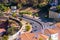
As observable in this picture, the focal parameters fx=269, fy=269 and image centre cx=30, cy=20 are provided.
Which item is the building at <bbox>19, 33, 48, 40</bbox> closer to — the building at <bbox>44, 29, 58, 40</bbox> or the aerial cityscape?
the aerial cityscape

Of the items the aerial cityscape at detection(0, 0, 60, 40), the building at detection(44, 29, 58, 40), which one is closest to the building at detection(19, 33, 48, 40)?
the aerial cityscape at detection(0, 0, 60, 40)

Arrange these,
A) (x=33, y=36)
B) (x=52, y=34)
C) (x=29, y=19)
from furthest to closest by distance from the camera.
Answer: (x=29, y=19) → (x=52, y=34) → (x=33, y=36)

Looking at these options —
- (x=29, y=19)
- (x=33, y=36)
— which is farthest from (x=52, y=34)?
(x=29, y=19)

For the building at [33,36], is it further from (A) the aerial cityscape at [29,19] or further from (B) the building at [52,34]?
(B) the building at [52,34]

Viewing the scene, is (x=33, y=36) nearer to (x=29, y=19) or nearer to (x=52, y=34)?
(x=52, y=34)

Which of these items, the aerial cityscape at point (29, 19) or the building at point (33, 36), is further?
the aerial cityscape at point (29, 19)

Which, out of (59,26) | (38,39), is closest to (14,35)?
(38,39)

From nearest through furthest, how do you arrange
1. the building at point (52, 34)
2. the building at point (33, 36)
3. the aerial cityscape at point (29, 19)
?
the building at point (33, 36) → the building at point (52, 34) → the aerial cityscape at point (29, 19)

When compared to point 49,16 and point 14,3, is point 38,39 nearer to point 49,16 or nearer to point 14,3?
point 49,16

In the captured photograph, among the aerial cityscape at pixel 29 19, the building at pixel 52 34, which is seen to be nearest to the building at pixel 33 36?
the aerial cityscape at pixel 29 19
